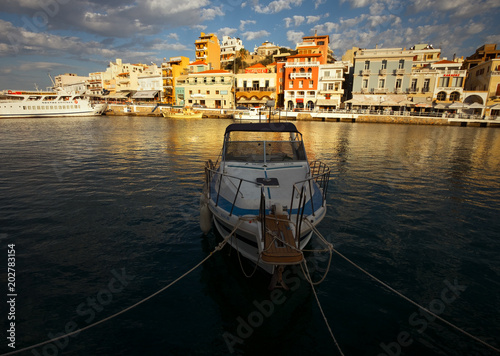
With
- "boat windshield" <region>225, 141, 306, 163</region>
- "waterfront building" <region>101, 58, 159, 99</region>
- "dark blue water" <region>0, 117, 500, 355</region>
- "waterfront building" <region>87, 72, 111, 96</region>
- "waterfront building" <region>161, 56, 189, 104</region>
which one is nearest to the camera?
"dark blue water" <region>0, 117, 500, 355</region>

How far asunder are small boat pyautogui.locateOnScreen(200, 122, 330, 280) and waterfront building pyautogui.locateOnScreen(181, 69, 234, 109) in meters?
63.9

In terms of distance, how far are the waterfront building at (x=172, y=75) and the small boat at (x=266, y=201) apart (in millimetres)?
74143

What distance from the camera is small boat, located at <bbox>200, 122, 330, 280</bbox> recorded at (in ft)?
17.1

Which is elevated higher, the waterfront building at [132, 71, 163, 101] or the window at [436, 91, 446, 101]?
the waterfront building at [132, 71, 163, 101]

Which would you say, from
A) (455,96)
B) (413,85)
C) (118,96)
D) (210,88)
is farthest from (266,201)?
(118,96)

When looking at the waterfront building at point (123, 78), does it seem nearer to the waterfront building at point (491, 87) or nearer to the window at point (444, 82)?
the window at point (444, 82)

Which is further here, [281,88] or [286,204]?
[281,88]

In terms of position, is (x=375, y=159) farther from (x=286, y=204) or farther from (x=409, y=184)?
(x=286, y=204)

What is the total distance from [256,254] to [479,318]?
481cm

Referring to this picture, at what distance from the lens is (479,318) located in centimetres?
547

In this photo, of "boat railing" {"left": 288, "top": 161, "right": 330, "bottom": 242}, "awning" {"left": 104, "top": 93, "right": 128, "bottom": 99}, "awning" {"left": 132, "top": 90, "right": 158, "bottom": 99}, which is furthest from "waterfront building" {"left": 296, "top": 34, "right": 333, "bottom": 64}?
"boat railing" {"left": 288, "top": 161, "right": 330, "bottom": 242}

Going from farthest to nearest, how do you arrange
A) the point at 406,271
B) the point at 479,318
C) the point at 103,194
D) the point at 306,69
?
the point at 306,69, the point at 103,194, the point at 406,271, the point at 479,318

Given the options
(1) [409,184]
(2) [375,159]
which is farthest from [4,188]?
(2) [375,159]

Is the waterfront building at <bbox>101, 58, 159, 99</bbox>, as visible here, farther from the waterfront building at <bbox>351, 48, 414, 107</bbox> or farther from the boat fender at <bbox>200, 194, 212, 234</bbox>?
the boat fender at <bbox>200, 194, 212, 234</bbox>
